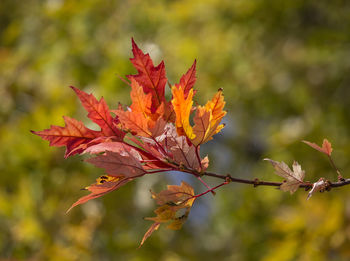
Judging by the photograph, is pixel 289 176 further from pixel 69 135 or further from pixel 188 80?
pixel 69 135

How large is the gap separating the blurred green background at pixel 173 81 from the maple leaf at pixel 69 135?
0.78 metres

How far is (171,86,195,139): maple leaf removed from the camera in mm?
445

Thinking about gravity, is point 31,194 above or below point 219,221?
above

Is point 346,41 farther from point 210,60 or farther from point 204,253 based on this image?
point 204,253

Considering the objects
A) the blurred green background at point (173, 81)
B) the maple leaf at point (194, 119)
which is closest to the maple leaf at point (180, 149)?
the maple leaf at point (194, 119)

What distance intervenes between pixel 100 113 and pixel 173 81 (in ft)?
4.54

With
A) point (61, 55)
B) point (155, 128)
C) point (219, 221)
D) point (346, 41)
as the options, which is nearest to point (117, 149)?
point (155, 128)

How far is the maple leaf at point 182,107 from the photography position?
0.44 meters

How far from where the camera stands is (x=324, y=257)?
1.40 m

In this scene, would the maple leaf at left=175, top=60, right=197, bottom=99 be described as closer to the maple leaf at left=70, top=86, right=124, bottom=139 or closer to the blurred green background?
the maple leaf at left=70, top=86, right=124, bottom=139

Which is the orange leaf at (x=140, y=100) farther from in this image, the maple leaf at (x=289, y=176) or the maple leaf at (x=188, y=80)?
the maple leaf at (x=289, y=176)

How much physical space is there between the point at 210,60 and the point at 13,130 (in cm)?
132

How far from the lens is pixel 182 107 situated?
0.45 metres

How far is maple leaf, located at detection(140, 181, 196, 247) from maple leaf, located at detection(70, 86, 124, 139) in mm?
93
